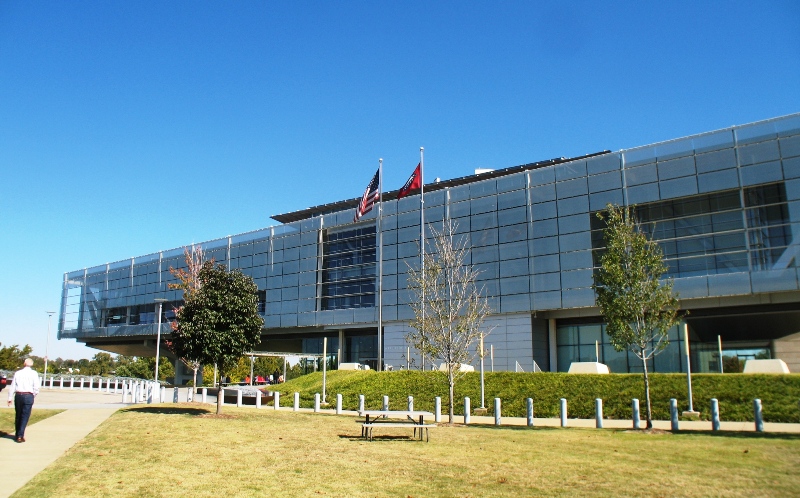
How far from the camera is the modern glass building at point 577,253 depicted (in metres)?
37.6

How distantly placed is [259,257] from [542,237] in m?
30.7

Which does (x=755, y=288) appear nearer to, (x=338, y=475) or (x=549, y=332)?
(x=549, y=332)

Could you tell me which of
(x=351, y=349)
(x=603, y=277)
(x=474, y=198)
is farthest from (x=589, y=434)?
(x=351, y=349)

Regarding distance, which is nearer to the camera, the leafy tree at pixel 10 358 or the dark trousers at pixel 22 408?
the dark trousers at pixel 22 408

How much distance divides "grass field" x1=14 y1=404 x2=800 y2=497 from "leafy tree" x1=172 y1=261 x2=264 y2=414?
6144mm

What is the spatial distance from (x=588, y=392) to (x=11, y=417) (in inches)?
815

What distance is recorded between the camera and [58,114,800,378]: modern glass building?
3759 centimetres

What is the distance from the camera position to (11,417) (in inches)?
765

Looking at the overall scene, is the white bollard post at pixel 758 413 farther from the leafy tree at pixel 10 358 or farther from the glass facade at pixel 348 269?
the leafy tree at pixel 10 358

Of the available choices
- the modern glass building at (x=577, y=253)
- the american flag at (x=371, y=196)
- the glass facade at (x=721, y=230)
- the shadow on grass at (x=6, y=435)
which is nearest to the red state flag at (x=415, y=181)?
Answer: the american flag at (x=371, y=196)

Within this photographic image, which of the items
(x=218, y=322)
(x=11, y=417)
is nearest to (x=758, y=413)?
(x=218, y=322)

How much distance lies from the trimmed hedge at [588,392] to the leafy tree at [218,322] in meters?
9.20

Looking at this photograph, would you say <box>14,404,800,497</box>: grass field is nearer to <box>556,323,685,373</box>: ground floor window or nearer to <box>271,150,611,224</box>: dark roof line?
<box>556,323,685,373</box>: ground floor window

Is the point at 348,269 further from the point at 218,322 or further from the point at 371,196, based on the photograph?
the point at 218,322
